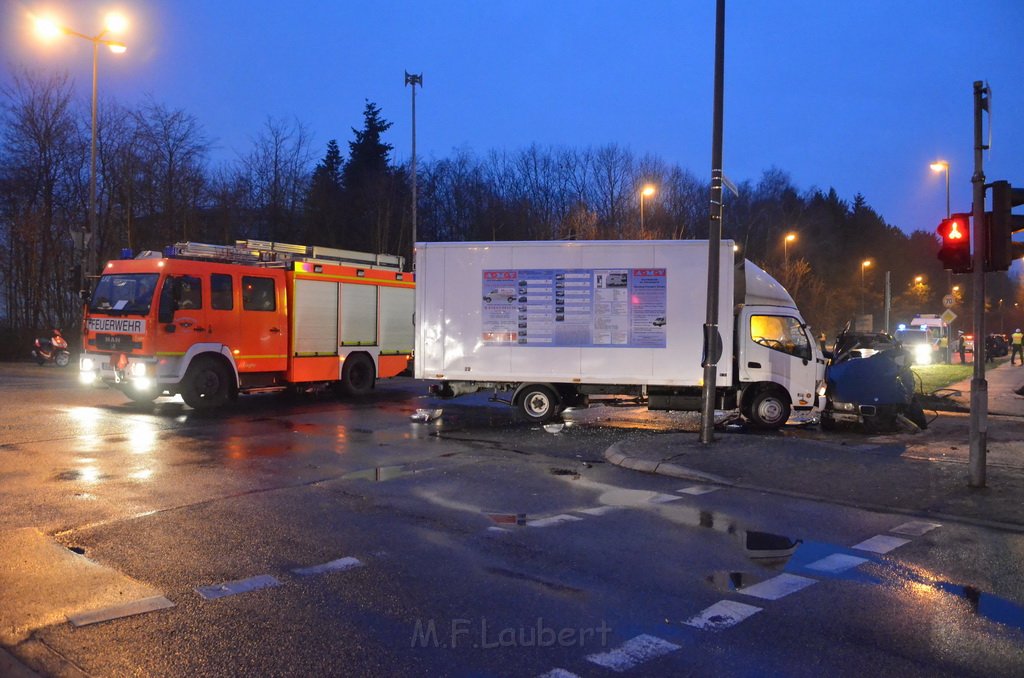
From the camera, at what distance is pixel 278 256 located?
18.0 metres

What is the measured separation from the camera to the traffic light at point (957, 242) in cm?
872

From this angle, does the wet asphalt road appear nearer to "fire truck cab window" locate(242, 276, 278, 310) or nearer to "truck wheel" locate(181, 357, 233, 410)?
"truck wheel" locate(181, 357, 233, 410)

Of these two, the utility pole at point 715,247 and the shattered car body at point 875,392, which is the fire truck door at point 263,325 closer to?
the utility pole at point 715,247

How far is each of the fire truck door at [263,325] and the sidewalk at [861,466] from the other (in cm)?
881

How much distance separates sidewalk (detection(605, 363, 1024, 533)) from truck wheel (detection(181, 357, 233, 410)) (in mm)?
8823

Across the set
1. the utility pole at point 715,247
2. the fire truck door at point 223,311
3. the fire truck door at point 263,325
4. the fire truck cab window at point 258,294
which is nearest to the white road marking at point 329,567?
the utility pole at point 715,247

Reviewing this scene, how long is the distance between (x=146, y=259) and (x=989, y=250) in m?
14.4

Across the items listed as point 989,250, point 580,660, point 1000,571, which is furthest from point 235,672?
point 989,250

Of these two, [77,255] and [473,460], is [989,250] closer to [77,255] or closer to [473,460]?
[473,460]

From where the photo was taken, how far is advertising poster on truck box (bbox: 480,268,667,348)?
1384 centimetres

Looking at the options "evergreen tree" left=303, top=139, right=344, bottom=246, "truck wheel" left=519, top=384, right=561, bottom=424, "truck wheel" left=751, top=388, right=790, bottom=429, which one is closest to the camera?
"truck wheel" left=751, top=388, right=790, bottom=429

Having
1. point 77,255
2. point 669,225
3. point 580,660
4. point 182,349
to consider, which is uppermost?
point 669,225

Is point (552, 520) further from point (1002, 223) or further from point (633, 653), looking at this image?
point (1002, 223)

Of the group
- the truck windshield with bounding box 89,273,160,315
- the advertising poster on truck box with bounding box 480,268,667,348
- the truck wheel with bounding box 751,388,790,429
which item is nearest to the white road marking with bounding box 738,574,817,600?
the advertising poster on truck box with bounding box 480,268,667,348
